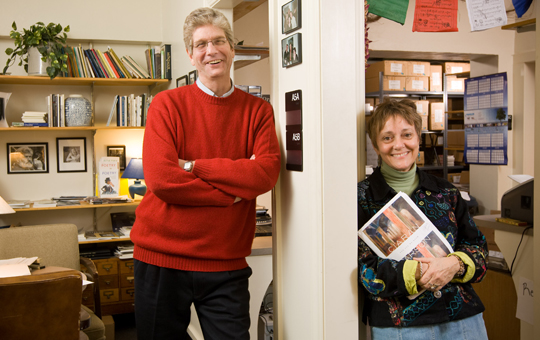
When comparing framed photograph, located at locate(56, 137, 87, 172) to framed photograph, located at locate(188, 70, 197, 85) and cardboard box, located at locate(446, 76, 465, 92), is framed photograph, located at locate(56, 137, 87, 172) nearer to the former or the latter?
framed photograph, located at locate(188, 70, 197, 85)

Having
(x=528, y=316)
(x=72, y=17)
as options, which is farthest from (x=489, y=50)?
(x=72, y=17)

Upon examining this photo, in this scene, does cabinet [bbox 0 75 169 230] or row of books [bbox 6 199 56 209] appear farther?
cabinet [bbox 0 75 169 230]

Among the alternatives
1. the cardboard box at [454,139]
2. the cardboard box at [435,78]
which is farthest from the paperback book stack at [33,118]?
the cardboard box at [454,139]

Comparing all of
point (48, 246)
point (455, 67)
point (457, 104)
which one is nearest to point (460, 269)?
point (48, 246)

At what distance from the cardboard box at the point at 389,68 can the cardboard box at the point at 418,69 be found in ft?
0.26

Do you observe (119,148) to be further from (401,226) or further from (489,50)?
(489,50)

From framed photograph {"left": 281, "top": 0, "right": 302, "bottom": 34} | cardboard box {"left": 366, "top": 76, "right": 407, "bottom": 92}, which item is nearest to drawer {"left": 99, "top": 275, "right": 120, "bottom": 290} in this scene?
framed photograph {"left": 281, "top": 0, "right": 302, "bottom": 34}

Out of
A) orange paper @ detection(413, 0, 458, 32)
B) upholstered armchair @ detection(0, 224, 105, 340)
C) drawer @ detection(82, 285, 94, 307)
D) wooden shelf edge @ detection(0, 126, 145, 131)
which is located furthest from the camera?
wooden shelf edge @ detection(0, 126, 145, 131)

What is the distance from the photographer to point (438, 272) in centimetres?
147

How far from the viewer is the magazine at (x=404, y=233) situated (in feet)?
5.06

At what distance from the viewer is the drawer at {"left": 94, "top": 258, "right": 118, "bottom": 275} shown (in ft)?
11.8

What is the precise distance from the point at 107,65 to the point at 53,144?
0.80 m

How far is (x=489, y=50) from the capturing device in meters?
5.89

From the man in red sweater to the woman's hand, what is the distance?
1.96 ft
